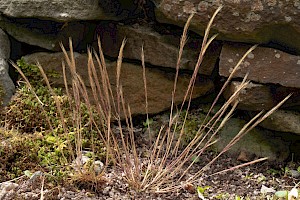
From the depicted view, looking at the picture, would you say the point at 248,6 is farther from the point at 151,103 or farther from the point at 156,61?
the point at 151,103

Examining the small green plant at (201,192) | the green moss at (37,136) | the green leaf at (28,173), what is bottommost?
the small green plant at (201,192)

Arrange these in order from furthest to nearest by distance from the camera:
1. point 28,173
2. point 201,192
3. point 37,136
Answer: point 37,136 < point 201,192 < point 28,173

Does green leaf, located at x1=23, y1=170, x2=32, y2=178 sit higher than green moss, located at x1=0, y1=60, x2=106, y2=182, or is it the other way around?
green moss, located at x1=0, y1=60, x2=106, y2=182

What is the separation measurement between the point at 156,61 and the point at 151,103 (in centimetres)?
34

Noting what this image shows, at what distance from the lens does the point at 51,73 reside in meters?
3.51

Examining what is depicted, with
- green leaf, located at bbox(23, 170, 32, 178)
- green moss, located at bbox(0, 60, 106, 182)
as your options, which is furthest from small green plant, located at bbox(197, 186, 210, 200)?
green leaf, located at bbox(23, 170, 32, 178)

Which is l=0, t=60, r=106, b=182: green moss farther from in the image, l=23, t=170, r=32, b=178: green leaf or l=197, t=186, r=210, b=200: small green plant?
l=197, t=186, r=210, b=200: small green plant

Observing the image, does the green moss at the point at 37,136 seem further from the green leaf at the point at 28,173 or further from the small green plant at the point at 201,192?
the small green plant at the point at 201,192

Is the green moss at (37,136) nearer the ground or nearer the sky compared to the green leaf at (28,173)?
nearer the sky

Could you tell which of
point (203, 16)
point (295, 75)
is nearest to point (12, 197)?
point (203, 16)

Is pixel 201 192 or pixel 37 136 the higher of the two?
pixel 37 136

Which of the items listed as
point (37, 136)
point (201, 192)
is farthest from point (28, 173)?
point (201, 192)

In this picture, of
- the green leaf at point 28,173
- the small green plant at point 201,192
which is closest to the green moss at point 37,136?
the green leaf at point 28,173

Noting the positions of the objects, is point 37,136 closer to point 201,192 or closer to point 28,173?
point 28,173
